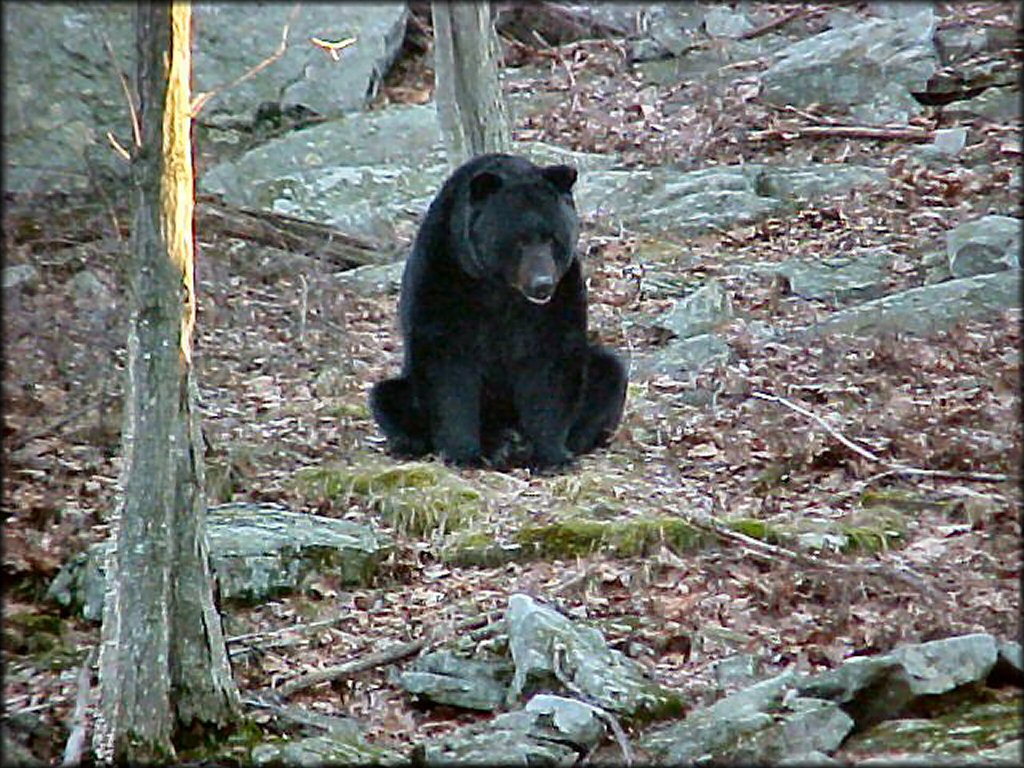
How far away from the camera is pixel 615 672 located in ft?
18.6

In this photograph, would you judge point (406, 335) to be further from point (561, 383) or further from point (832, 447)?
point (832, 447)

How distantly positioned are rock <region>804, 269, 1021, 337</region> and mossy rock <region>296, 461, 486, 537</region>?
3.29 meters

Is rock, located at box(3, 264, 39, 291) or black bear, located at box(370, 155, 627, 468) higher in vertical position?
rock, located at box(3, 264, 39, 291)

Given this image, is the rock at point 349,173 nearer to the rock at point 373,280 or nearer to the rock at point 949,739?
the rock at point 373,280

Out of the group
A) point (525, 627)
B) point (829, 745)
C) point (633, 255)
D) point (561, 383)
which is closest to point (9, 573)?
point (525, 627)

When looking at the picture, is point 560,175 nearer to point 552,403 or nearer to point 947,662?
point 552,403

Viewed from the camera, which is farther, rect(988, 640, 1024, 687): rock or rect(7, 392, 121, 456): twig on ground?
rect(7, 392, 121, 456): twig on ground

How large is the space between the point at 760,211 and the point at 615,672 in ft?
28.1

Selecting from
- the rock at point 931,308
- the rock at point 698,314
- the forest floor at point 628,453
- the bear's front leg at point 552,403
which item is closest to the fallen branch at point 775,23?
the forest floor at point 628,453

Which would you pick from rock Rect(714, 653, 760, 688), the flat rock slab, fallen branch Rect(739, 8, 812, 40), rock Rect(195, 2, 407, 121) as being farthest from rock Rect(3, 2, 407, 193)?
rock Rect(714, 653, 760, 688)

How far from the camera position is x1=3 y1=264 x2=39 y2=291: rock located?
11.3m

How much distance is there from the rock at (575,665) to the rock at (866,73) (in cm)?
1084

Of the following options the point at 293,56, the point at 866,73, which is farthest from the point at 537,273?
the point at 293,56

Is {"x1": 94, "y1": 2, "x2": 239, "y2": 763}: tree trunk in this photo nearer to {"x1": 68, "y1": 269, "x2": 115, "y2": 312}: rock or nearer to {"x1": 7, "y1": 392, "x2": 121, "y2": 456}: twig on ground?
{"x1": 7, "y1": 392, "x2": 121, "y2": 456}: twig on ground
